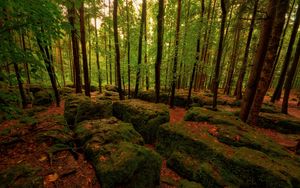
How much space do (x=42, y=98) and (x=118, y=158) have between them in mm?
11326

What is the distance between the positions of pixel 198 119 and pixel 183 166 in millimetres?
2774

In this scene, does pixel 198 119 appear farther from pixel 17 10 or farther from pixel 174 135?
pixel 17 10

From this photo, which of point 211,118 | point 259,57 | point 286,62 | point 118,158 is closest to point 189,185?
point 118,158

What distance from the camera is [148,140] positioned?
23.6 ft

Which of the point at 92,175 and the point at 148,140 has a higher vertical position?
the point at 92,175

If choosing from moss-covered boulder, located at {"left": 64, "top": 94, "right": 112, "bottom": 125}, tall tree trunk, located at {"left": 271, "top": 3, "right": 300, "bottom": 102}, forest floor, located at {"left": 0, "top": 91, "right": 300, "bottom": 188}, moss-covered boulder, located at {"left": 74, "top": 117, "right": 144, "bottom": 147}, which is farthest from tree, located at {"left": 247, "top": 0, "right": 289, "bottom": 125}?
moss-covered boulder, located at {"left": 64, "top": 94, "right": 112, "bottom": 125}

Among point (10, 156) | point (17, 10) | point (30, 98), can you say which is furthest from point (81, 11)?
point (10, 156)

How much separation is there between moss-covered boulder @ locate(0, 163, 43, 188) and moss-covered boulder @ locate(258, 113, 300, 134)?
1087cm

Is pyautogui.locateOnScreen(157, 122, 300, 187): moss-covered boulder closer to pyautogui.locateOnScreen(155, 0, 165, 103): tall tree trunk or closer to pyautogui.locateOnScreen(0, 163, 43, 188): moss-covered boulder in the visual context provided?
pyautogui.locateOnScreen(0, 163, 43, 188): moss-covered boulder

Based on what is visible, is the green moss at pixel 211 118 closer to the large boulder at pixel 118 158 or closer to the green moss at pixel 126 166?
the large boulder at pixel 118 158

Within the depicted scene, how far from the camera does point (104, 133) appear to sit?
446cm

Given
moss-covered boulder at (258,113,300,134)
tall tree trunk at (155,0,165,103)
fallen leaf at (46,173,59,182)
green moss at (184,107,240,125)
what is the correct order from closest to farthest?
fallen leaf at (46,173,59,182)
green moss at (184,107,240,125)
moss-covered boulder at (258,113,300,134)
tall tree trunk at (155,0,165,103)

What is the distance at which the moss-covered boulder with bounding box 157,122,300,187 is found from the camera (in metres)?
3.56

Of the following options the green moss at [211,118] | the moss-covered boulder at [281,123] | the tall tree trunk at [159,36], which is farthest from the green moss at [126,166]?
the moss-covered boulder at [281,123]
